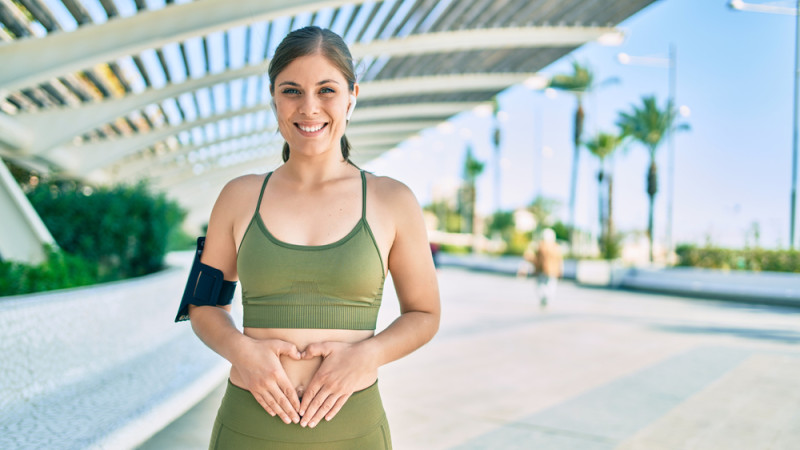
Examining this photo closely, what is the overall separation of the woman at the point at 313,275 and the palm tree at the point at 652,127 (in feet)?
111

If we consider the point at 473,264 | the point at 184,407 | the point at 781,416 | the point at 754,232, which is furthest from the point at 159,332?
the point at 473,264

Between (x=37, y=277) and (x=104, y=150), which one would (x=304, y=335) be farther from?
(x=104, y=150)

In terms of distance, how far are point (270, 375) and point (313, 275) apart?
0.23 metres

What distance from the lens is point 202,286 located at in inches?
65.0

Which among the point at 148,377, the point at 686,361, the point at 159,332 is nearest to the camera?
the point at 148,377

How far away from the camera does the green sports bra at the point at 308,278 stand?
1.50 metres

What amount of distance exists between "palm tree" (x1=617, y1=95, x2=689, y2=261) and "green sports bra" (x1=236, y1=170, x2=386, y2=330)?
33.9 m

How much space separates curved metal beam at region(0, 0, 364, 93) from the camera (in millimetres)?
12711

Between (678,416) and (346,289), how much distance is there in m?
5.16

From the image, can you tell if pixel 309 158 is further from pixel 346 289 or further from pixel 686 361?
pixel 686 361

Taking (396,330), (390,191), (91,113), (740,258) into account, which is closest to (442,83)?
(740,258)

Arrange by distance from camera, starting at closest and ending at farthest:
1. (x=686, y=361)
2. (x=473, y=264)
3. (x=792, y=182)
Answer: (x=686, y=361)
(x=792, y=182)
(x=473, y=264)

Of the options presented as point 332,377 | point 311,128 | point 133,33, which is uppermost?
point 133,33

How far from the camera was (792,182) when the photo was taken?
71.6 feet
